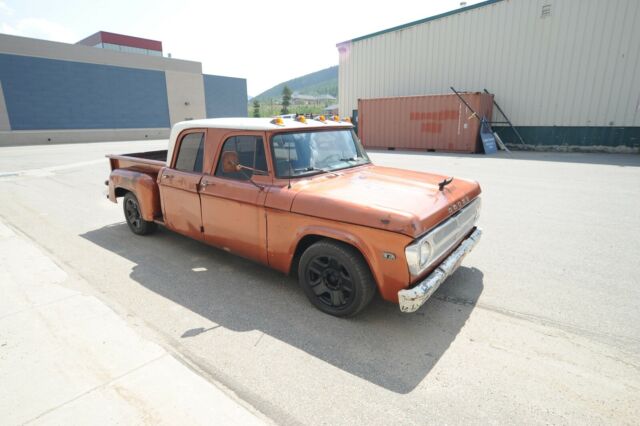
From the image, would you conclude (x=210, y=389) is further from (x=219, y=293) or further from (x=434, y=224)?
(x=434, y=224)

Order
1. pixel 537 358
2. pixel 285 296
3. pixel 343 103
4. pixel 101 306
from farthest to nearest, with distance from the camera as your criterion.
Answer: pixel 343 103 → pixel 285 296 → pixel 101 306 → pixel 537 358

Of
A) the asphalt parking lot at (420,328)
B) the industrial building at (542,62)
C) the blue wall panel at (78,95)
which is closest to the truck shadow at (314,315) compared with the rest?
the asphalt parking lot at (420,328)

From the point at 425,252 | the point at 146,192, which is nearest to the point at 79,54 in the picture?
the point at 146,192

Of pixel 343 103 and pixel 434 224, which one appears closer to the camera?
pixel 434 224

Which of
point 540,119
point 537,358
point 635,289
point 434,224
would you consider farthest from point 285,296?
point 540,119

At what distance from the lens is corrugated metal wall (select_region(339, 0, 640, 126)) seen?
1582 centimetres

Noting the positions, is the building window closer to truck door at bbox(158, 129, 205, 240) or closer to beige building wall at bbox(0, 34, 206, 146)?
truck door at bbox(158, 129, 205, 240)

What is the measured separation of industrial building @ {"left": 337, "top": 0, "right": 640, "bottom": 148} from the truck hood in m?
17.4

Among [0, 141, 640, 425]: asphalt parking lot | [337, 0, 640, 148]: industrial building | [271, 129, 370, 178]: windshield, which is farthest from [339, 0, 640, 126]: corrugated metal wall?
[271, 129, 370, 178]: windshield

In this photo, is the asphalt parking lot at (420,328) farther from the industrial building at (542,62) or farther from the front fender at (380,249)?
the industrial building at (542,62)

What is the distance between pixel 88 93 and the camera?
31.4 meters

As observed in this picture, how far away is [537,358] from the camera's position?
277cm

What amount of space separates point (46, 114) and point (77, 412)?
35.4 metres

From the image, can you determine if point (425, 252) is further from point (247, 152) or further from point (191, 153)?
point (191, 153)
